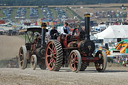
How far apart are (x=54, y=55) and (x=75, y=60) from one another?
105 centimetres

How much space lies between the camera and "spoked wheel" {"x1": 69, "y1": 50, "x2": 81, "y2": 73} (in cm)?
1229

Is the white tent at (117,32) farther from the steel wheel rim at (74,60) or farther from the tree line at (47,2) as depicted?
the tree line at (47,2)

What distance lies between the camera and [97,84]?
8.62 meters

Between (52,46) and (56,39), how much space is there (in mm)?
956

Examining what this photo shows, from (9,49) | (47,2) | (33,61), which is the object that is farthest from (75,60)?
(47,2)

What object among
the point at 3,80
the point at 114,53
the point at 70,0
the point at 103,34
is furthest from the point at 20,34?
the point at 70,0

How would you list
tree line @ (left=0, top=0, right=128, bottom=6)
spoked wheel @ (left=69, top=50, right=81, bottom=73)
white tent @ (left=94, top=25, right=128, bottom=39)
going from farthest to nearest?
tree line @ (left=0, top=0, right=128, bottom=6)
white tent @ (left=94, top=25, right=128, bottom=39)
spoked wheel @ (left=69, top=50, right=81, bottom=73)

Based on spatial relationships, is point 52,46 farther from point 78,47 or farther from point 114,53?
point 114,53

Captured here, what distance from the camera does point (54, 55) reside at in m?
13.4

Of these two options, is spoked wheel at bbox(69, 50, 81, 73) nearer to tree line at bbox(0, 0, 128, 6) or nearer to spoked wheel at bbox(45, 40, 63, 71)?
spoked wheel at bbox(45, 40, 63, 71)

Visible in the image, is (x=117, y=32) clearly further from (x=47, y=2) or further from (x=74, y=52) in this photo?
(x=47, y=2)

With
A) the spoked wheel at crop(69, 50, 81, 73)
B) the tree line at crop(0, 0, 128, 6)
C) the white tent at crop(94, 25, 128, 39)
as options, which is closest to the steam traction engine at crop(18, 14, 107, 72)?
the spoked wheel at crop(69, 50, 81, 73)

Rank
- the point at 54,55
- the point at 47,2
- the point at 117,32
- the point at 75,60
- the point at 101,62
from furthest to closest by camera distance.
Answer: the point at 47,2
the point at 117,32
the point at 54,55
the point at 101,62
the point at 75,60

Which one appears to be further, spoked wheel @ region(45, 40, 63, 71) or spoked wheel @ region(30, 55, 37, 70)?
spoked wheel @ region(30, 55, 37, 70)
